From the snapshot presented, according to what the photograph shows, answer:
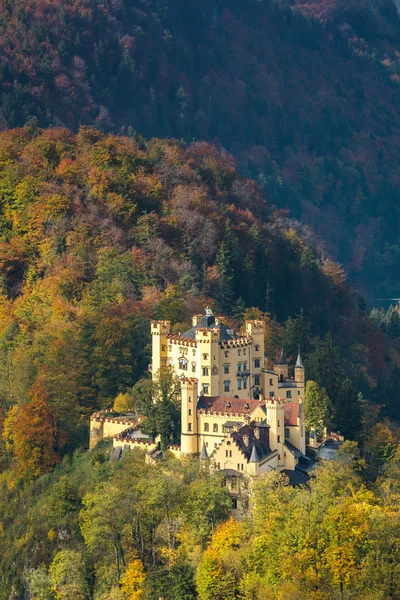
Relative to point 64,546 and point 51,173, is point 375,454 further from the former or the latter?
point 51,173

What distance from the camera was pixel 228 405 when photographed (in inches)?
4636

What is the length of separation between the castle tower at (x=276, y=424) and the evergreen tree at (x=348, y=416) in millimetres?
18326

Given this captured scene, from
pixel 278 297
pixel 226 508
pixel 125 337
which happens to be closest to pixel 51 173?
pixel 278 297

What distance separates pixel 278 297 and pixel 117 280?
1078 inches

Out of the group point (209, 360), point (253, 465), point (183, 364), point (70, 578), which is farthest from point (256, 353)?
point (70, 578)

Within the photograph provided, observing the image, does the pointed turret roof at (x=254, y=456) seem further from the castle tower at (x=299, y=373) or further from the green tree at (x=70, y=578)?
the castle tower at (x=299, y=373)

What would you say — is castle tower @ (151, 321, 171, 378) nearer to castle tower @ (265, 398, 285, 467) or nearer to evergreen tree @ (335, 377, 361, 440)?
evergreen tree @ (335, 377, 361, 440)

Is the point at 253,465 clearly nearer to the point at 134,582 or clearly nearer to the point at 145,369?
the point at 134,582

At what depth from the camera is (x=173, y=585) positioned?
347 ft

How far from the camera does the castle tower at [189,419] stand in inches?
4572

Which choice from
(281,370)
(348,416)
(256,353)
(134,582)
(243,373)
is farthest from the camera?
(348,416)

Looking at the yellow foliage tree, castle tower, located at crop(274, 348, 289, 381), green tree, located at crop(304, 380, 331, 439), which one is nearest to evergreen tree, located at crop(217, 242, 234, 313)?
castle tower, located at crop(274, 348, 289, 381)

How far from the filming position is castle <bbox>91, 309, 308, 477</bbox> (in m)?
112

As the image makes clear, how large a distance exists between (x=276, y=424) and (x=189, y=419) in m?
6.14
